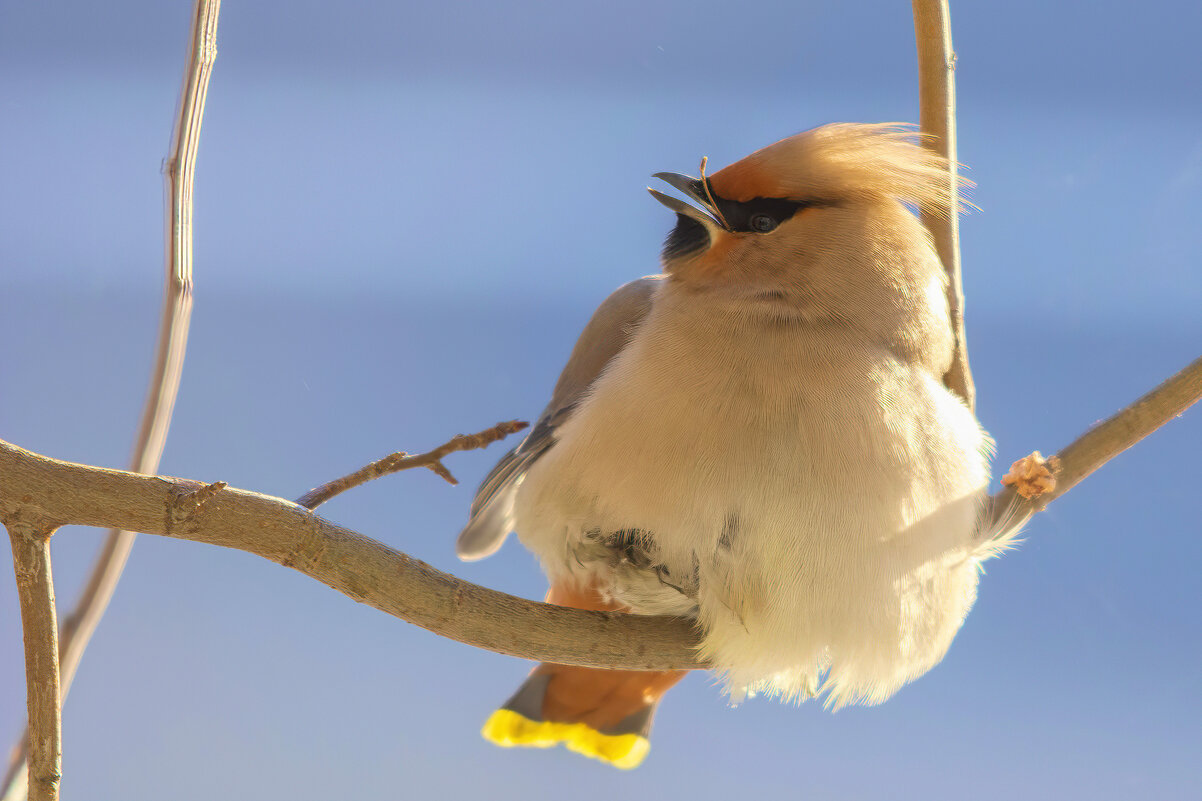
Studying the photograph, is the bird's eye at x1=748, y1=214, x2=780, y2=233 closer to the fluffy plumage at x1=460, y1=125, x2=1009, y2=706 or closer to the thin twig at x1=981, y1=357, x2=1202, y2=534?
the fluffy plumage at x1=460, y1=125, x2=1009, y2=706

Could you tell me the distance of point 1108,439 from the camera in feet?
4.78

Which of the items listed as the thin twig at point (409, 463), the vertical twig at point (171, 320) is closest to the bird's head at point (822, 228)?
the thin twig at point (409, 463)

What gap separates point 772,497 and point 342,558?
55 centimetres

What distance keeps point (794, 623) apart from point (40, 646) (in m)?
0.90

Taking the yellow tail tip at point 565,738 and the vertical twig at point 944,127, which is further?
the yellow tail tip at point 565,738

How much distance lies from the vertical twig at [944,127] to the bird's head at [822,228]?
0.07m

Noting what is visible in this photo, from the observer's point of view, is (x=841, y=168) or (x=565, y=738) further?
(x=565, y=738)

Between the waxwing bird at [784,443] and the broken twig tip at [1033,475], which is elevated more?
the waxwing bird at [784,443]

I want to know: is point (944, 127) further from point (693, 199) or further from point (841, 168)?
point (693, 199)

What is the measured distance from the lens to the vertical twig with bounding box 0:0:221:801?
1266mm

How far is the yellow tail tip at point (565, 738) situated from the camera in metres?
1.78

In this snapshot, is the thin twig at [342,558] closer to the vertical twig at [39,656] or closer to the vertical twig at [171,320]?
the vertical twig at [39,656]

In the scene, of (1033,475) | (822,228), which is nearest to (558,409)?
(822,228)

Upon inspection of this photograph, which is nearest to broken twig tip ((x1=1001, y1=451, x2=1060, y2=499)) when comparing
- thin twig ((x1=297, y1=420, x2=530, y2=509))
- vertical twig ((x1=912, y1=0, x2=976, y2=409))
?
vertical twig ((x1=912, y1=0, x2=976, y2=409))
